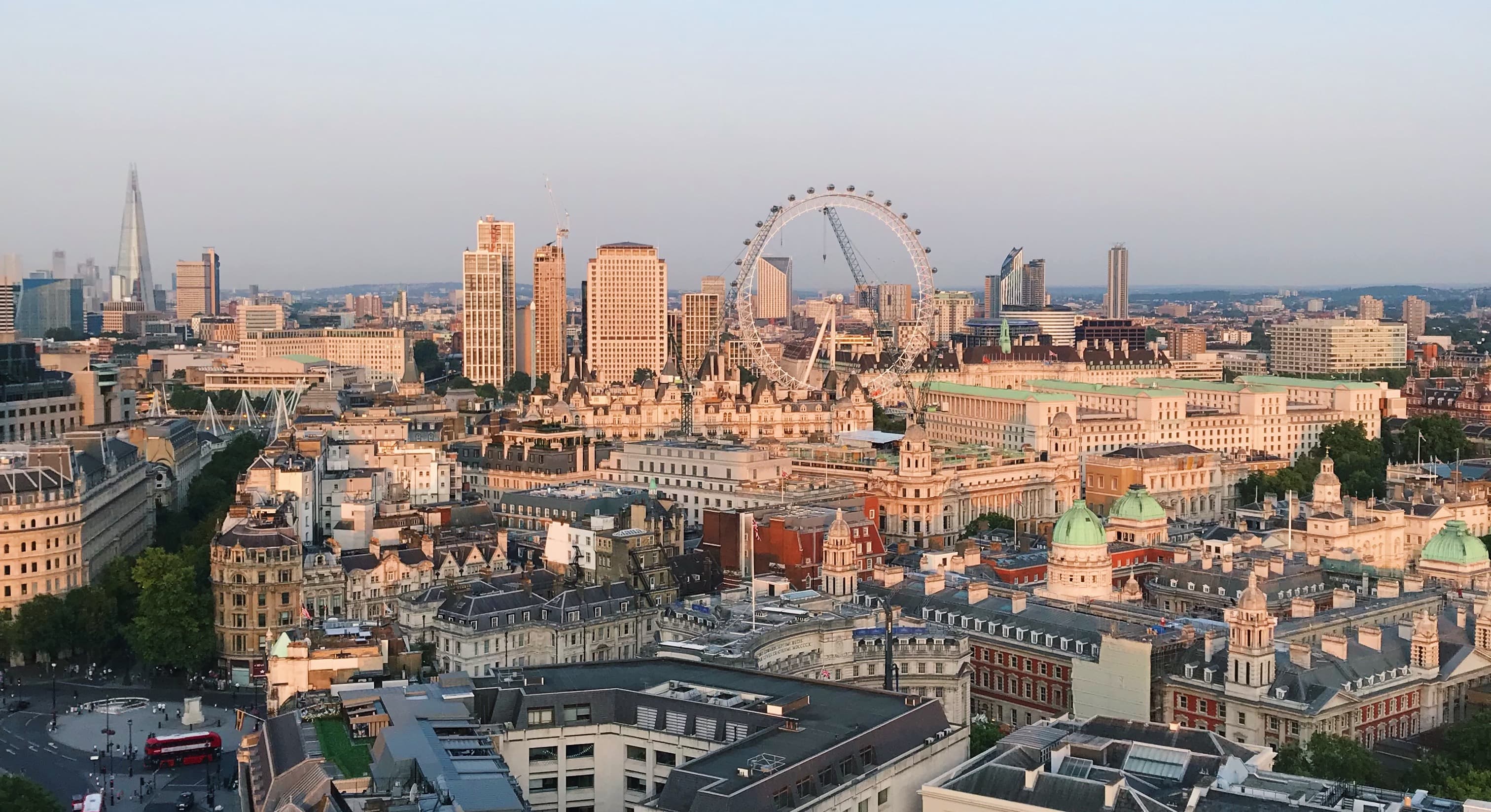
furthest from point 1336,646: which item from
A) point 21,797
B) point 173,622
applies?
point 173,622

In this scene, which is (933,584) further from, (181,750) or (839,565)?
(181,750)

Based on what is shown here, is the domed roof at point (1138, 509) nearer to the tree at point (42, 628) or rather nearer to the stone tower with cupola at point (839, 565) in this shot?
the stone tower with cupola at point (839, 565)

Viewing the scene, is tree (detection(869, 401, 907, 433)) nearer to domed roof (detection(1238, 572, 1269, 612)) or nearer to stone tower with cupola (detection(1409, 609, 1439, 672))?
stone tower with cupola (detection(1409, 609, 1439, 672))

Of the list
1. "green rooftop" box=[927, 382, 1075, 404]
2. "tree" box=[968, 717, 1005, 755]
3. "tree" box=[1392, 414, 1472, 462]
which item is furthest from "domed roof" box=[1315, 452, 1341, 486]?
"green rooftop" box=[927, 382, 1075, 404]

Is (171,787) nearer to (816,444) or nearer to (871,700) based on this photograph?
(871,700)

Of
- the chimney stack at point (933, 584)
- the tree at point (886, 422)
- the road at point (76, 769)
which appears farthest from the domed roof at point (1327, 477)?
the tree at point (886, 422)

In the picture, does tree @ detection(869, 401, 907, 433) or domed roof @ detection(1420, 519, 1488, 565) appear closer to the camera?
domed roof @ detection(1420, 519, 1488, 565)
